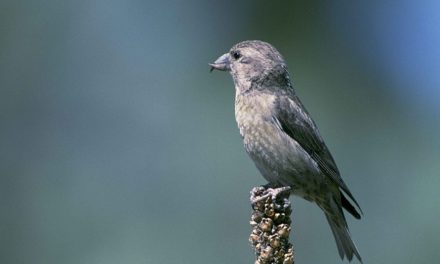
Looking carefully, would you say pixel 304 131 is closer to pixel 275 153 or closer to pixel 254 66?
pixel 275 153

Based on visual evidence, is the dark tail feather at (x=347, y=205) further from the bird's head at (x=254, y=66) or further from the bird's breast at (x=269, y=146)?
the bird's head at (x=254, y=66)

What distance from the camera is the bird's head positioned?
27.4ft

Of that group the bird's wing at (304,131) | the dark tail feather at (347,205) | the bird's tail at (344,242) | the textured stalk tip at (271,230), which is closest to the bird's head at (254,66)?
the bird's wing at (304,131)

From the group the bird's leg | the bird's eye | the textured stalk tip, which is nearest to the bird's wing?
the bird's eye

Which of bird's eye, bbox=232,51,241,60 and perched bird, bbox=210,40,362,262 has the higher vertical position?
bird's eye, bbox=232,51,241,60

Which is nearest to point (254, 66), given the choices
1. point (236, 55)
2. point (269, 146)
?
point (236, 55)

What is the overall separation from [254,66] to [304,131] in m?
0.60

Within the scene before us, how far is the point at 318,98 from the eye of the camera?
10.6 m

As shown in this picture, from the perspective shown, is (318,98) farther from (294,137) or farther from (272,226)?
(272,226)

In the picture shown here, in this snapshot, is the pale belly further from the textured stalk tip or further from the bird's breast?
the textured stalk tip

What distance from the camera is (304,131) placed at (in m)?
8.20

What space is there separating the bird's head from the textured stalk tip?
2.25 meters

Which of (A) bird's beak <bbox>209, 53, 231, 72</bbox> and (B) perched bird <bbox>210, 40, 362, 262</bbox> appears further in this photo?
(A) bird's beak <bbox>209, 53, 231, 72</bbox>

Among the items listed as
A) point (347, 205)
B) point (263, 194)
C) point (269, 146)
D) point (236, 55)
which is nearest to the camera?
point (263, 194)
